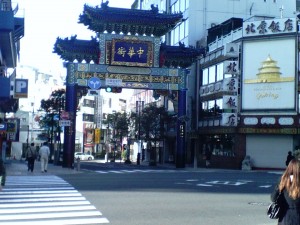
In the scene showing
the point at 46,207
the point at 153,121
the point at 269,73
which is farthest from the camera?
the point at 153,121

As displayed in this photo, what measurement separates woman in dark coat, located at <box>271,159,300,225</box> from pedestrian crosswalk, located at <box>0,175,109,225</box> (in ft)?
19.5

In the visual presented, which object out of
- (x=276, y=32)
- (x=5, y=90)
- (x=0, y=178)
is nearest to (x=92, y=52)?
(x=5, y=90)

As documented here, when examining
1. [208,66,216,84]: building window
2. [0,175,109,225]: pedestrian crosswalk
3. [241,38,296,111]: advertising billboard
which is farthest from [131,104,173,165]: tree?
[0,175,109,225]: pedestrian crosswalk

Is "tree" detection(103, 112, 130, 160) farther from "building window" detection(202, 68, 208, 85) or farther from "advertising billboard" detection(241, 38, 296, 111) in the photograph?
"advertising billboard" detection(241, 38, 296, 111)

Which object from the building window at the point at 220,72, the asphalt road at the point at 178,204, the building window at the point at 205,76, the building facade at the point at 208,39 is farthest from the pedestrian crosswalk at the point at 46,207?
the building window at the point at 205,76

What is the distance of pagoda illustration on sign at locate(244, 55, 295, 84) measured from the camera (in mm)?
43000

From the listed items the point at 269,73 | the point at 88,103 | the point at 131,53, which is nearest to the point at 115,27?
the point at 131,53

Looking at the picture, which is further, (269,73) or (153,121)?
(153,121)

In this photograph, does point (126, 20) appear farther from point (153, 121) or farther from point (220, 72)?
point (153, 121)

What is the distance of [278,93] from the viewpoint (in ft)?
141

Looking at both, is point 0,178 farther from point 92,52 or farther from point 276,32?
point 276,32

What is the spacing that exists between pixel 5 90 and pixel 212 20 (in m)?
31.6

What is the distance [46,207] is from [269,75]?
32.4m

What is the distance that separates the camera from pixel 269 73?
43.3 metres
